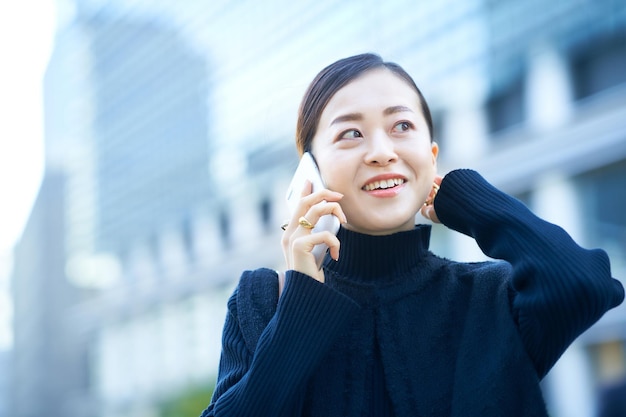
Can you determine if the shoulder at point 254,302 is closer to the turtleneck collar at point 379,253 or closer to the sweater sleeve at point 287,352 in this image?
the sweater sleeve at point 287,352

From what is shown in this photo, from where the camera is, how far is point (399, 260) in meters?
1.80

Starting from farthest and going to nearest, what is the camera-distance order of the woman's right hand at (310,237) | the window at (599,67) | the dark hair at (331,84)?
the window at (599,67) → the dark hair at (331,84) → the woman's right hand at (310,237)

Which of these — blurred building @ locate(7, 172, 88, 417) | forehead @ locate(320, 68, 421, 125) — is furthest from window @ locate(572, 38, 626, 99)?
blurred building @ locate(7, 172, 88, 417)

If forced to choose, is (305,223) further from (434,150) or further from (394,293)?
(434,150)

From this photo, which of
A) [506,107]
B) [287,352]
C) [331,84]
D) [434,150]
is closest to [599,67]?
[506,107]

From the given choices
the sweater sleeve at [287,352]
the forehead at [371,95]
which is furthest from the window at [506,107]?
the sweater sleeve at [287,352]

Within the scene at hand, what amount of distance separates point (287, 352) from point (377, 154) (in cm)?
45

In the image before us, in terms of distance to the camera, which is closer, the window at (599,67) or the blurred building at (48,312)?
the window at (599,67)

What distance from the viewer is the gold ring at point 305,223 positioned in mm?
1746

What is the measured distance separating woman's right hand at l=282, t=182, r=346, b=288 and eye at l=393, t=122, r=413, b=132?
19 centimetres

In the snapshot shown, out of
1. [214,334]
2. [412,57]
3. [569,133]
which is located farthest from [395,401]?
[214,334]

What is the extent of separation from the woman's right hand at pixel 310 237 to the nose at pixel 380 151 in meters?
0.10

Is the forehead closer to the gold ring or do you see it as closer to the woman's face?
the woman's face

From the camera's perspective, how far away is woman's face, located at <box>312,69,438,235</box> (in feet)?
5.72
